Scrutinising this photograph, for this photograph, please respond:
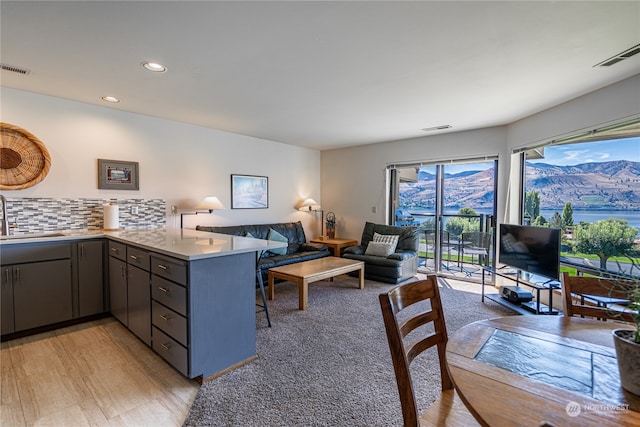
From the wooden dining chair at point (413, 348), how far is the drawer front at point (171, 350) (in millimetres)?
1594

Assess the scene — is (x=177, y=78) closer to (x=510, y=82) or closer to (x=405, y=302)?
(x=405, y=302)

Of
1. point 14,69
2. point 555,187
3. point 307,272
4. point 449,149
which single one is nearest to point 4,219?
point 14,69

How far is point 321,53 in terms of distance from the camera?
2.31 m

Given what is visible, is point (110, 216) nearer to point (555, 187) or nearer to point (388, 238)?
point (388, 238)

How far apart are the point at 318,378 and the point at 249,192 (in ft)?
12.2

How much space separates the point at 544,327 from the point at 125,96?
4.07 m

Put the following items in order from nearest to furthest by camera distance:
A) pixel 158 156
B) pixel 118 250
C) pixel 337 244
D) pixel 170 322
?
pixel 170 322 → pixel 118 250 → pixel 158 156 → pixel 337 244

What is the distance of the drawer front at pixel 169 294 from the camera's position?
205 centimetres

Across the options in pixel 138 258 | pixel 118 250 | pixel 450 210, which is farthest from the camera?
pixel 450 210

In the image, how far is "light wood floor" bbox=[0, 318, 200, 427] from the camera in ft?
5.86

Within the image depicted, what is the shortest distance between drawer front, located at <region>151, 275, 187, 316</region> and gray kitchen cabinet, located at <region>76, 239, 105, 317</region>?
1.26 m

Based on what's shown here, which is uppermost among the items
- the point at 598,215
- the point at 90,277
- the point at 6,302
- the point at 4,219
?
the point at 598,215

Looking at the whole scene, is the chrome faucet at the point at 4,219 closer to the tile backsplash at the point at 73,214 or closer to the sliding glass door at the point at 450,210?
the tile backsplash at the point at 73,214

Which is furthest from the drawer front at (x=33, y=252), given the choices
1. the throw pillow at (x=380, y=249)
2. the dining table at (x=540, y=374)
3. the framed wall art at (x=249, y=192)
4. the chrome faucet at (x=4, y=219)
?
the throw pillow at (x=380, y=249)
